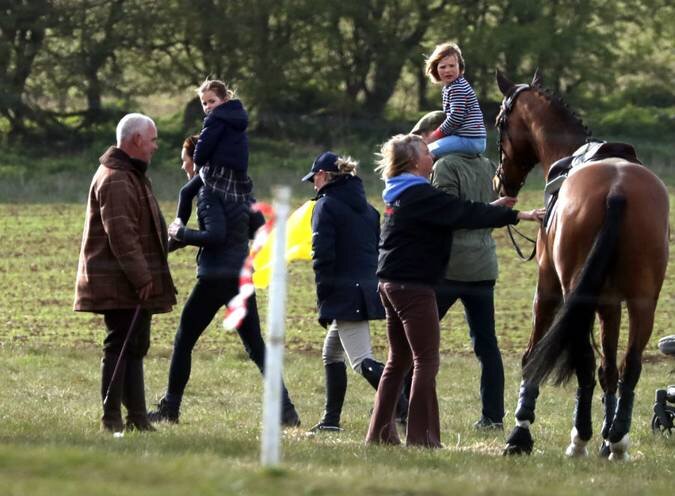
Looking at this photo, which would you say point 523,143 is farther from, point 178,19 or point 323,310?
point 178,19

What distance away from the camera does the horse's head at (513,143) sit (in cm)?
1049

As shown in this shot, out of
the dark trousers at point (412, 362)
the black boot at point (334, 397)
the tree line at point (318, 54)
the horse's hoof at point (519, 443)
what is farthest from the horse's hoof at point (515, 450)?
the tree line at point (318, 54)

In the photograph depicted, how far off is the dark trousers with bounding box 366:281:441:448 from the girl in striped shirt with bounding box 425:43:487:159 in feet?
5.43

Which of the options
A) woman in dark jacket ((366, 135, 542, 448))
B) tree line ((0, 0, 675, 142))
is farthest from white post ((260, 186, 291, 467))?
tree line ((0, 0, 675, 142))

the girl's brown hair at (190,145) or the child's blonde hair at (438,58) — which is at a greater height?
the child's blonde hair at (438,58)

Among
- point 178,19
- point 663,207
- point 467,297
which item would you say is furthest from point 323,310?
point 178,19

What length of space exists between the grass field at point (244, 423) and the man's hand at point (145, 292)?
833mm

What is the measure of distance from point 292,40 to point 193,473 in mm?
36288

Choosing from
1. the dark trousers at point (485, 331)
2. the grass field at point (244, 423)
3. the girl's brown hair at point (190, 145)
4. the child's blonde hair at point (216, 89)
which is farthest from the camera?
the girl's brown hair at point (190, 145)

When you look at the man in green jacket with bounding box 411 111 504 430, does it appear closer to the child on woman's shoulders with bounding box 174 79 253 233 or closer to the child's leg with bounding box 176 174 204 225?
the child on woman's shoulders with bounding box 174 79 253 233

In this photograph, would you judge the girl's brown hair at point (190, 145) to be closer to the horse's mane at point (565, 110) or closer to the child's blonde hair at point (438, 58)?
the child's blonde hair at point (438, 58)

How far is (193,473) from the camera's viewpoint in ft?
21.3

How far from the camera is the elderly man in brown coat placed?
9.23 meters

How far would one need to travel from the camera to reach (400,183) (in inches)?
342
